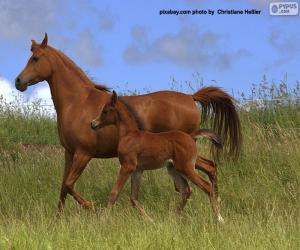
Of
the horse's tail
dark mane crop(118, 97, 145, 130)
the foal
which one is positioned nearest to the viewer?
the foal

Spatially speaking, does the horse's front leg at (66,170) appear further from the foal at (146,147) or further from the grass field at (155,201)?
the foal at (146,147)

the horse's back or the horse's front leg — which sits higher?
the horse's back

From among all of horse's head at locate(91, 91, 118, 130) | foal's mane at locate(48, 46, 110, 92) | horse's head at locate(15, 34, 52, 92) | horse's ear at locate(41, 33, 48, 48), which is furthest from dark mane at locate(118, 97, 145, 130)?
horse's ear at locate(41, 33, 48, 48)

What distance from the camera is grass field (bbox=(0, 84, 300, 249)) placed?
247 inches

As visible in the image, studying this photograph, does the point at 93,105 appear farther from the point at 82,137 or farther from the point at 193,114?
the point at 193,114

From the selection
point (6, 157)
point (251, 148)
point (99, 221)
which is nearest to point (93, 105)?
point (99, 221)

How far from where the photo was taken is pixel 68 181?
855 cm

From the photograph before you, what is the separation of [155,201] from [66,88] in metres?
2.27

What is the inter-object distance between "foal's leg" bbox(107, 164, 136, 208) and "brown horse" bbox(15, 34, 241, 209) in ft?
2.28

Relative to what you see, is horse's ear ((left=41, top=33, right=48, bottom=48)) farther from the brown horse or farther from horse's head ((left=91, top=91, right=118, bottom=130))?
horse's head ((left=91, top=91, right=118, bottom=130))

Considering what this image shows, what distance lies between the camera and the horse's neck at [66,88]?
9031 millimetres

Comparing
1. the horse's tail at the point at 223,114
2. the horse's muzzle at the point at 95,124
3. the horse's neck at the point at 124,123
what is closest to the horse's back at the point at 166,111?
the horse's neck at the point at 124,123

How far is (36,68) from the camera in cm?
912

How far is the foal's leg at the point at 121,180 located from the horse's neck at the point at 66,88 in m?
1.39
